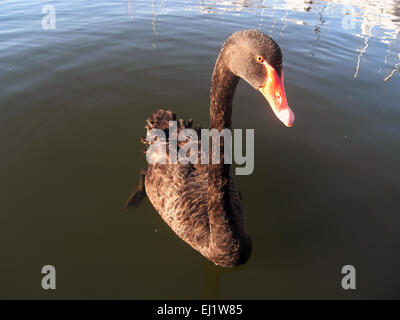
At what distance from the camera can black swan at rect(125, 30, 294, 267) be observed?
80.4 inches

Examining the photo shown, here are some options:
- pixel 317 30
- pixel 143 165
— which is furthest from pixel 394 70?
pixel 143 165

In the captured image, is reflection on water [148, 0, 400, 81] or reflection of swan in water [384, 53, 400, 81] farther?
reflection on water [148, 0, 400, 81]

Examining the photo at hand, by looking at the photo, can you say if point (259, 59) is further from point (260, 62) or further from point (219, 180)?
point (219, 180)

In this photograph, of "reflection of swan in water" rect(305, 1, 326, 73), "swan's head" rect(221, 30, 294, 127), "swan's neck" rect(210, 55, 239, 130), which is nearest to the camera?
"swan's head" rect(221, 30, 294, 127)

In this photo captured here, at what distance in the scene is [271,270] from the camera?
11.2 ft

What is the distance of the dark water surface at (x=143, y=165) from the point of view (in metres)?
3.36

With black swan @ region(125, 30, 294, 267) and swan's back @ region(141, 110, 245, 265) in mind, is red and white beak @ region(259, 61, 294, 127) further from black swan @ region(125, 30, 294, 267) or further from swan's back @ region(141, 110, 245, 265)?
swan's back @ region(141, 110, 245, 265)

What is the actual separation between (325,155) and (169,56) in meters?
5.84

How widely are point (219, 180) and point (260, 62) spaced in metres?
1.35

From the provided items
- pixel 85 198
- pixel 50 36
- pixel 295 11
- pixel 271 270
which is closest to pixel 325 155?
pixel 271 270

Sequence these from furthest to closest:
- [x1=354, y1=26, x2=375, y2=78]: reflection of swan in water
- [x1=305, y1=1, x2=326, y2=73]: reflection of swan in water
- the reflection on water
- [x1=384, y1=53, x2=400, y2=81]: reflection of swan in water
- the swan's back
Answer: the reflection on water
[x1=305, y1=1, x2=326, y2=73]: reflection of swan in water
[x1=354, y1=26, x2=375, y2=78]: reflection of swan in water
[x1=384, y1=53, x2=400, y2=81]: reflection of swan in water
the swan's back

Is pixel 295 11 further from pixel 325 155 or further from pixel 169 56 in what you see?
pixel 325 155

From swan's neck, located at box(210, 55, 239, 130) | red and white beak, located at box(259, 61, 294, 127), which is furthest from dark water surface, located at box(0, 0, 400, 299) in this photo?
red and white beak, located at box(259, 61, 294, 127)

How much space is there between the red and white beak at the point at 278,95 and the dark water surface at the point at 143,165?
7.56 ft
